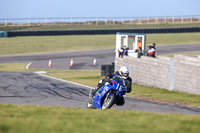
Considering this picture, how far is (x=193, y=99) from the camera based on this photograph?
1670 centimetres

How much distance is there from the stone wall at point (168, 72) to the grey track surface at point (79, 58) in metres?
13.0

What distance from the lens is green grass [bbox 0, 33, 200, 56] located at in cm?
5309

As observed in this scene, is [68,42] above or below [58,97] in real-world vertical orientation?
above

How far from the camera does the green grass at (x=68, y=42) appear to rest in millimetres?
53094

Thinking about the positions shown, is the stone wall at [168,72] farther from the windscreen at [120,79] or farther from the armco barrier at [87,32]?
the armco barrier at [87,32]

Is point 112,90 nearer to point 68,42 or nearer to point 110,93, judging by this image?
point 110,93

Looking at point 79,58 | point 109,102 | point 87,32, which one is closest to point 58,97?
point 109,102

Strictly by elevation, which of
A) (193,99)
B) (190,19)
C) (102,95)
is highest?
(190,19)

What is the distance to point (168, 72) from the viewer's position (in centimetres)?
2016

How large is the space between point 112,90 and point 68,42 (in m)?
47.5

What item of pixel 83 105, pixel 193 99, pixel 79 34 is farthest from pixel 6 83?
pixel 79 34

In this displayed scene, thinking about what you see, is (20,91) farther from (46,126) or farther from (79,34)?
(79,34)

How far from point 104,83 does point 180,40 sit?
50042mm

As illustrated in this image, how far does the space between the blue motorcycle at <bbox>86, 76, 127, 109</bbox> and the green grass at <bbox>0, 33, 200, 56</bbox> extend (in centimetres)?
4073
